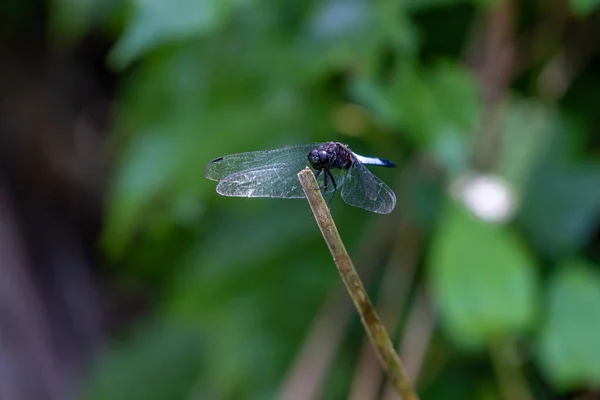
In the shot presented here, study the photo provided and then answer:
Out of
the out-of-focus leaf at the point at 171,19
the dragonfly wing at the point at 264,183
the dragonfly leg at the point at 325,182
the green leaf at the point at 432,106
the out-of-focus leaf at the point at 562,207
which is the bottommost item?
the out-of-focus leaf at the point at 562,207

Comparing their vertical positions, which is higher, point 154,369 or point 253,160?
point 253,160

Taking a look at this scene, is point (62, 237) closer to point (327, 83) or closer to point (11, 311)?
point (11, 311)

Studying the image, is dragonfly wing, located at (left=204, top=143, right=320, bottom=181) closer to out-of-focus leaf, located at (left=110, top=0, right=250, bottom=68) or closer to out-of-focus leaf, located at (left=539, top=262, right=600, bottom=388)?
out-of-focus leaf, located at (left=110, top=0, right=250, bottom=68)

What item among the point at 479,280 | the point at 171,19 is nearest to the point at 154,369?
the point at 479,280

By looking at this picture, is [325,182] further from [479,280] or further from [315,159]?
[479,280]

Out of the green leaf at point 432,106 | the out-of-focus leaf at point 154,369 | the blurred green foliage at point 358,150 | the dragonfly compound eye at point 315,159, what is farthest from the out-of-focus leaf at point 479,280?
the out-of-focus leaf at point 154,369

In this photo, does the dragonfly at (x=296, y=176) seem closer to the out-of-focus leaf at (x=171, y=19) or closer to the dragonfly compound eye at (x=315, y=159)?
the dragonfly compound eye at (x=315, y=159)

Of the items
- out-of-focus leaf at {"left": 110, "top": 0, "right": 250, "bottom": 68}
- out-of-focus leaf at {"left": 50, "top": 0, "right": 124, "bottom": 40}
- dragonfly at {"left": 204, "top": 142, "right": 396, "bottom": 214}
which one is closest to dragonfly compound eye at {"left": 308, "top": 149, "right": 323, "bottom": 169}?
dragonfly at {"left": 204, "top": 142, "right": 396, "bottom": 214}
